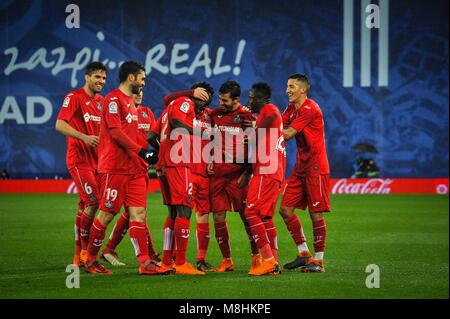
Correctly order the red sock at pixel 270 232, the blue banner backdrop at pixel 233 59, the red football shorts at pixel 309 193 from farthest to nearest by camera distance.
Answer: the blue banner backdrop at pixel 233 59
the red football shorts at pixel 309 193
the red sock at pixel 270 232

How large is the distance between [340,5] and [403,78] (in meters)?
3.28

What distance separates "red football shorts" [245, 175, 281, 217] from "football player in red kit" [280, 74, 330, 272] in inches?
25.3

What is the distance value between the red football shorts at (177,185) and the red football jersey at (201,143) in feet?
1.69

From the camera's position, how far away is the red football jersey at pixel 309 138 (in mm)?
8859

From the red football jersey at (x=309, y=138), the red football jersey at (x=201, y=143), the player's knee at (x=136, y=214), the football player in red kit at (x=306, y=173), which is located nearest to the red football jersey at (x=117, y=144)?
the player's knee at (x=136, y=214)

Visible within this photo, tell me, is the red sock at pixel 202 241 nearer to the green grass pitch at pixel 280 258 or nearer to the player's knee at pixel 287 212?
the green grass pitch at pixel 280 258

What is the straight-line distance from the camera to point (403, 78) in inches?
1040

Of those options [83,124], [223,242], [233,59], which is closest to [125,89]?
[83,124]

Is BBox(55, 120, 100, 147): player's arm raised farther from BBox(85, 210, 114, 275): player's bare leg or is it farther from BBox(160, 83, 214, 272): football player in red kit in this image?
BBox(160, 83, 214, 272): football player in red kit

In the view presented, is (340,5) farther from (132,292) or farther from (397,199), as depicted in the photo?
(132,292)

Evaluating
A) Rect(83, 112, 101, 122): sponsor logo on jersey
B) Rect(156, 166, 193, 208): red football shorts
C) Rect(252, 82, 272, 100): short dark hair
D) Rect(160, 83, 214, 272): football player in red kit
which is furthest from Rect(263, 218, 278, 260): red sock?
Rect(83, 112, 101, 122): sponsor logo on jersey

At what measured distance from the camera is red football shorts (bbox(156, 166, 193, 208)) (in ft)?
27.2

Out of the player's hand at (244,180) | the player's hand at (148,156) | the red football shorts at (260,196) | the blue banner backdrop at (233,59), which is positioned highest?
the blue banner backdrop at (233,59)

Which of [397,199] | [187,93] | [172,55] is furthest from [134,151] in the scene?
[172,55]
